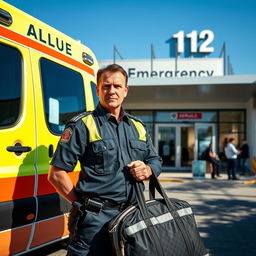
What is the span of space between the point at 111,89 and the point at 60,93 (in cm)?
149

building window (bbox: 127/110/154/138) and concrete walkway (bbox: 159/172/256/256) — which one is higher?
building window (bbox: 127/110/154/138)

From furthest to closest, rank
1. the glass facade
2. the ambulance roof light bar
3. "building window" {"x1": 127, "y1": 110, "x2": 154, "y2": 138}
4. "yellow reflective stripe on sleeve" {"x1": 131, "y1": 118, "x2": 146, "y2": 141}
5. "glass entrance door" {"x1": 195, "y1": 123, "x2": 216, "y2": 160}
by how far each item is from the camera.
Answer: "building window" {"x1": 127, "y1": 110, "x2": 154, "y2": 138} → the glass facade → "glass entrance door" {"x1": 195, "y1": 123, "x2": 216, "y2": 160} → the ambulance roof light bar → "yellow reflective stripe on sleeve" {"x1": 131, "y1": 118, "x2": 146, "y2": 141}

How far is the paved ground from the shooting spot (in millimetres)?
3986

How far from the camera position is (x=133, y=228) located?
1.57m

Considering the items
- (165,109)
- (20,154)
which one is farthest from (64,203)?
(165,109)

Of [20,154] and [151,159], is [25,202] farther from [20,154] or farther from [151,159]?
[151,159]

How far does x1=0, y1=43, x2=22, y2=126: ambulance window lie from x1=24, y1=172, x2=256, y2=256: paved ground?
1.92 meters

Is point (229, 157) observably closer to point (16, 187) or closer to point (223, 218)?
point (223, 218)

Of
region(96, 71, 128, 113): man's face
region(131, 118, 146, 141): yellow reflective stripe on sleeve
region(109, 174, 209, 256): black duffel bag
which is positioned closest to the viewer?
region(109, 174, 209, 256): black duffel bag

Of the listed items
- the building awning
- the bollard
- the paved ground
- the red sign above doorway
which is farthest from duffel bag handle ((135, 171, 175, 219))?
the red sign above doorway

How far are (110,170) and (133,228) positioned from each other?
0.36m

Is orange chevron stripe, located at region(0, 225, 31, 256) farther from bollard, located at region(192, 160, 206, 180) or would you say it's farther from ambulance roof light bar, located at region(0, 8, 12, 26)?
bollard, located at region(192, 160, 206, 180)

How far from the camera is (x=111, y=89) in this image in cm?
188

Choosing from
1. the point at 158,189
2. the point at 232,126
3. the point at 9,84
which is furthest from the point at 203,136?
the point at 158,189
